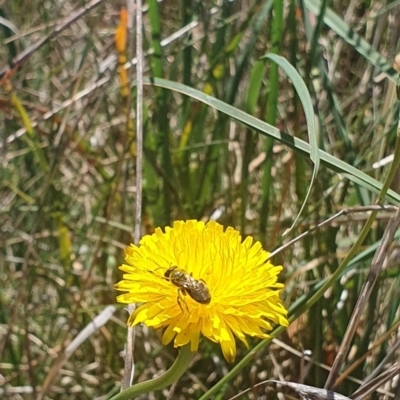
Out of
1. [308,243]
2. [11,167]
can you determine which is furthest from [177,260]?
[11,167]

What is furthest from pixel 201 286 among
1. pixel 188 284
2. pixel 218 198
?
pixel 218 198

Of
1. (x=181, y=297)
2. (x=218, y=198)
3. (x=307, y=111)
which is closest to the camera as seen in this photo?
(x=181, y=297)

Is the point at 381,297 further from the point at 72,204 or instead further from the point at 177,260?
the point at 72,204

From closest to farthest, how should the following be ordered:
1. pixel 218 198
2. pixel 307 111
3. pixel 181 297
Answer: pixel 181 297
pixel 307 111
pixel 218 198

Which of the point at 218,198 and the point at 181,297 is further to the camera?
the point at 218,198

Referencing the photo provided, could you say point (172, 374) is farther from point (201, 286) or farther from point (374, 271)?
point (374, 271)

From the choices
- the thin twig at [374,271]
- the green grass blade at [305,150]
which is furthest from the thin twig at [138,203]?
the thin twig at [374,271]

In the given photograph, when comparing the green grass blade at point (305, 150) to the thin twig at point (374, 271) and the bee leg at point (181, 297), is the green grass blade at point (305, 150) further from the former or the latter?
the bee leg at point (181, 297)
